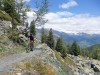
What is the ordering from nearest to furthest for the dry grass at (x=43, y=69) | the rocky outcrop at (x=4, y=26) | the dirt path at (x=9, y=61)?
the dirt path at (x=9, y=61)
the dry grass at (x=43, y=69)
the rocky outcrop at (x=4, y=26)

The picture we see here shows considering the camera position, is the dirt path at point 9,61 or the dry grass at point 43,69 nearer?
the dirt path at point 9,61

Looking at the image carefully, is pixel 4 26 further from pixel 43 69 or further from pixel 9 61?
pixel 43 69

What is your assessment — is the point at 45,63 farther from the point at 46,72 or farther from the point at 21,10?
the point at 21,10

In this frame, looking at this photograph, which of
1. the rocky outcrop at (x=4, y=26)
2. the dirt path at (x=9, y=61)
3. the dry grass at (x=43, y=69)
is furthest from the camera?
the rocky outcrop at (x=4, y=26)

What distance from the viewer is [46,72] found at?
19328 mm

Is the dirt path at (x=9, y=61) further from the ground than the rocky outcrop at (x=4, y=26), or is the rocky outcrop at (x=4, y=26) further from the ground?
the rocky outcrop at (x=4, y=26)

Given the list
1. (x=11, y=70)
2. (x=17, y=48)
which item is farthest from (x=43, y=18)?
(x=11, y=70)

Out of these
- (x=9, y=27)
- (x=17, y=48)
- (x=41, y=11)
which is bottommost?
(x=17, y=48)

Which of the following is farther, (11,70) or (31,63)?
(31,63)

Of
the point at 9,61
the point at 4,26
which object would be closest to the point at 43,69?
the point at 9,61

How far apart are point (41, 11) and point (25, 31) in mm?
4355

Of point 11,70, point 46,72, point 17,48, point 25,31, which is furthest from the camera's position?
point 25,31

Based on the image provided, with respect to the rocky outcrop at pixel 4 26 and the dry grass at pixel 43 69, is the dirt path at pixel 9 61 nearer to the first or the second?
the dry grass at pixel 43 69

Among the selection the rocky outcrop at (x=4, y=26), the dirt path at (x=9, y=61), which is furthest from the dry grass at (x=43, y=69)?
the rocky outcrop at (x=4, y=26)
